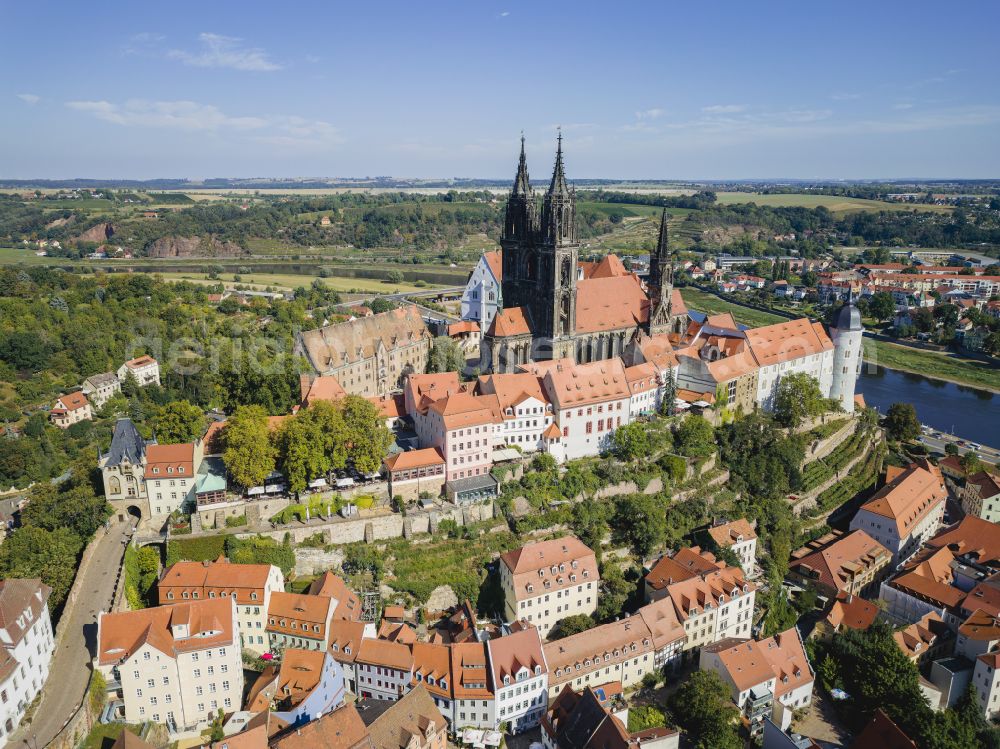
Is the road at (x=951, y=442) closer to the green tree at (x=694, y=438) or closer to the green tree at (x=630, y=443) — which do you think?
the green tree at (x=694, y=438)

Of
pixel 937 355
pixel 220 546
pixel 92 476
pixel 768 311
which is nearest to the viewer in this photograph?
pixel 220 546

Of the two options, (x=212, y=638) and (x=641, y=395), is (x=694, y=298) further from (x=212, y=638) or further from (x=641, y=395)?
(x=212, y=638)

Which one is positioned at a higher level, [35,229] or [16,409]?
[35,229]

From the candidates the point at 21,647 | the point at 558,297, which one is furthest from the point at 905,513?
the point at 21,647

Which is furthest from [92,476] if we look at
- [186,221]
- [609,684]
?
[186,221]

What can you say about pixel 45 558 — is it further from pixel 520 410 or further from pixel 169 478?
pixel 520 410
